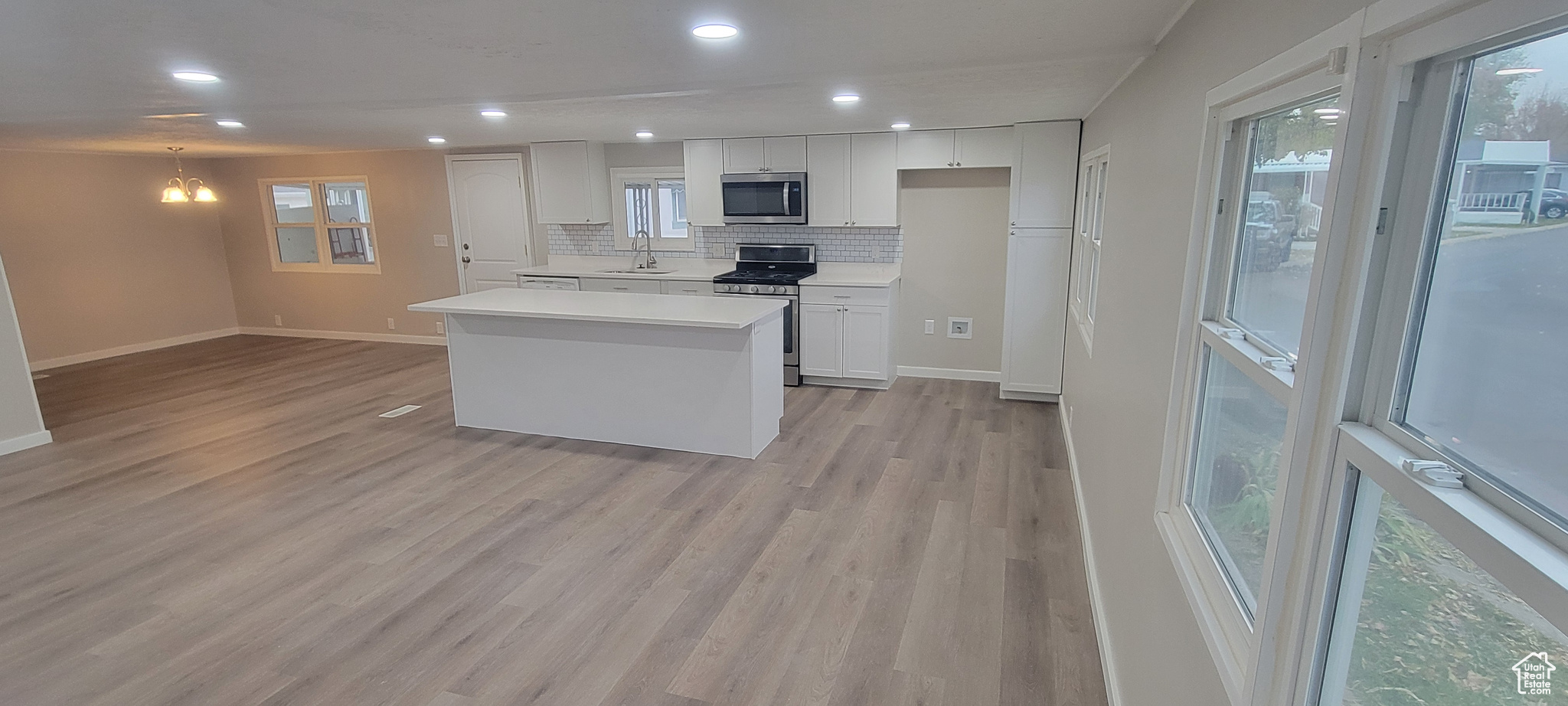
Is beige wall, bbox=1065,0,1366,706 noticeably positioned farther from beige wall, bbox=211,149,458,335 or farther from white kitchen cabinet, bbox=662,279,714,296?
beige wall, bbox=211,149,458,335

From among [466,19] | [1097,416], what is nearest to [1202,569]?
[1097,416]

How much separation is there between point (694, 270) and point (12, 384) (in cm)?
455

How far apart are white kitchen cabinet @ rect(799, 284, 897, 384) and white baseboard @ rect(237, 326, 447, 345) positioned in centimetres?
408

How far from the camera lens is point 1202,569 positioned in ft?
4.62

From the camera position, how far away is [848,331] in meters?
5.66

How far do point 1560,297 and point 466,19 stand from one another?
2249 millimetres

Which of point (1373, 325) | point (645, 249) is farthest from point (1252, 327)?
point (645, 249)

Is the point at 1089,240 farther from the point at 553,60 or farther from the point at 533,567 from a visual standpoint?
the point at 533,567

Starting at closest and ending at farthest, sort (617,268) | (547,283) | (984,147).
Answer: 1. (984,147)
2. (547,283)
3. (617,268)

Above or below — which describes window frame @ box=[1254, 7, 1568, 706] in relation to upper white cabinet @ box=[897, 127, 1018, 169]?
below

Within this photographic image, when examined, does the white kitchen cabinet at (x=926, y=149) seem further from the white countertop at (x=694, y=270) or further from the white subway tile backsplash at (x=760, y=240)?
the white countertop at (x=694, y=270)

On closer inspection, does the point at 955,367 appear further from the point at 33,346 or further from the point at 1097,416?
the point at 33,346

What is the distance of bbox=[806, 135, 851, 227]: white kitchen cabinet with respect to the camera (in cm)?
564

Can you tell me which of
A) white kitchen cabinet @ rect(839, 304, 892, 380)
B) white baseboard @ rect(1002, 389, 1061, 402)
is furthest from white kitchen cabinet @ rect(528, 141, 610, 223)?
white baseboard @ rect(1002, 389, 1061, 402)
